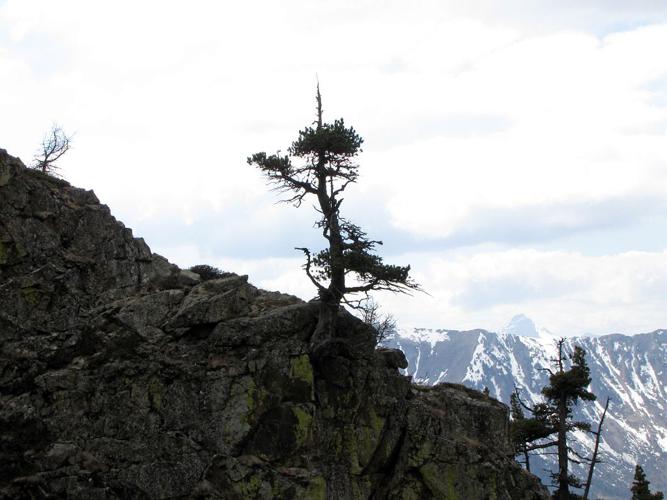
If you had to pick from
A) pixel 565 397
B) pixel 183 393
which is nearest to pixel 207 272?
pixel 183 393

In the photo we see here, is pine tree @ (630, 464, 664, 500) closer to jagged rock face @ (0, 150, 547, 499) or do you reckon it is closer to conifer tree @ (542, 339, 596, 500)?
conifer tree @ (542, 339, 596, 500)

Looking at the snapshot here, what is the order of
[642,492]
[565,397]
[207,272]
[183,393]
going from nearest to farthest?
[183,393]
[207,272]
[565,397]
[642,492]

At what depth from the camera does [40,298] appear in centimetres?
3234

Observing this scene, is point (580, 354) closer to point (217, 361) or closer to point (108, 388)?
point (217, 361)

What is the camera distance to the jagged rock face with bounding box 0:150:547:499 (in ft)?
95.9

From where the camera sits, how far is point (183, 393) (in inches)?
1222

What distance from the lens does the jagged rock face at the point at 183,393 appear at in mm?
29234

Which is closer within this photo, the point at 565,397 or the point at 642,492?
the point at 565,397

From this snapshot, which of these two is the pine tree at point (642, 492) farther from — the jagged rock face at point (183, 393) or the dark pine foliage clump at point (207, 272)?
the dark pine foliage clump at point (207, 272)

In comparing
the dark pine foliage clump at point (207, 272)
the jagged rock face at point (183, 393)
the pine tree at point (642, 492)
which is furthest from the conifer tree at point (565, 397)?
the dark pine foliage clump at point (207, 272)

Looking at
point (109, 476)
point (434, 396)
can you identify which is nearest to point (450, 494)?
point (434, 396)

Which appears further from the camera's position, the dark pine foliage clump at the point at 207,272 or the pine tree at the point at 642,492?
the pine tree at the point at 642,492

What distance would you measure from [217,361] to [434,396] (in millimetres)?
12520

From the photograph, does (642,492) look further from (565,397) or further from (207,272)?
(207,272)
